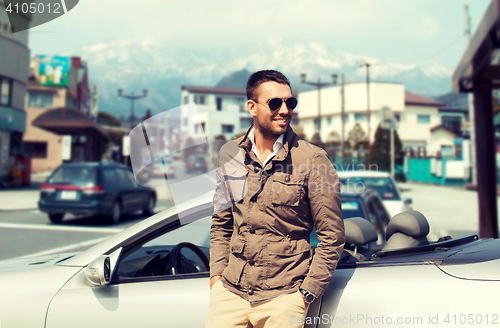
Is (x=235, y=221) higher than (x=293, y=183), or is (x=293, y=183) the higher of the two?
(x=293, y=183)

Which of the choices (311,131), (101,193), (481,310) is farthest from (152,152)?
(311,131)

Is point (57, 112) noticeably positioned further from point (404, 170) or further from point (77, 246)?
point (404, 170)

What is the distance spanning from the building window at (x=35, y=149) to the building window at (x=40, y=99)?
3.66 metres

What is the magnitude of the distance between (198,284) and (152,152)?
32.2 inches

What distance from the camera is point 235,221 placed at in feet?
6.42

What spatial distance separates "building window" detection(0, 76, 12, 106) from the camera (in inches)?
917

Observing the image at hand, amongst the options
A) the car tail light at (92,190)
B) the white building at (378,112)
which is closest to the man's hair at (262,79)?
the car tail light at (92,190)

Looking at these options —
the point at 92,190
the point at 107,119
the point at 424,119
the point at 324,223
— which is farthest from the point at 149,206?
the point at 107,119

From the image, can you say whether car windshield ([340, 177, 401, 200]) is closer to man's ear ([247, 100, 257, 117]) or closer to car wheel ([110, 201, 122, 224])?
man's ear ([247, 100, 257, 117])

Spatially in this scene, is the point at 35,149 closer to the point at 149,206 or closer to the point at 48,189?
the point at 149,206

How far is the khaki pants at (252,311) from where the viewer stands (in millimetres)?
1779

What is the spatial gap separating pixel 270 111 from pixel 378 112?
53.0 meters

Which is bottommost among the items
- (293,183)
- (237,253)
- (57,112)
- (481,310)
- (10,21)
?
(481,310)

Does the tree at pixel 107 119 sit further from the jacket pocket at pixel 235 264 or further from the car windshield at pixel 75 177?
the jacket pocket at pixel 235 264
